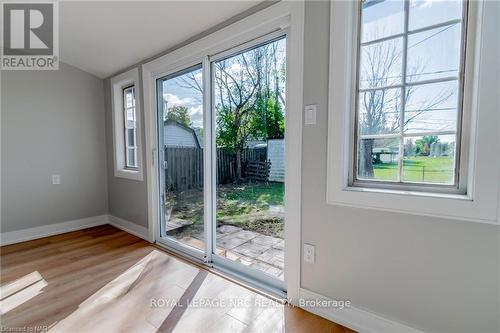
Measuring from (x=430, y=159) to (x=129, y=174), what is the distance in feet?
10.3

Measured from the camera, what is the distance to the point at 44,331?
58.6 inches

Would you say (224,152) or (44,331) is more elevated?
(224,152)

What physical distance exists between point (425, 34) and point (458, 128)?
1.69ft

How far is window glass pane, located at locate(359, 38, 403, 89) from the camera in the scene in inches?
53.8

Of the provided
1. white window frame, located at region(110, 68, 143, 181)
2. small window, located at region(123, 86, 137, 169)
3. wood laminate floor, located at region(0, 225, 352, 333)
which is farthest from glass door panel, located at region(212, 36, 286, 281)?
small window, located at region(123, 86, 137, 169)

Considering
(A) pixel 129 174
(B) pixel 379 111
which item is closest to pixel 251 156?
(B) pixel 379 111

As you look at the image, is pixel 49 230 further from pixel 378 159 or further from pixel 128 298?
pixel 378 159

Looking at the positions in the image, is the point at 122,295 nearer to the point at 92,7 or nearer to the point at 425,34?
the point at 92,7

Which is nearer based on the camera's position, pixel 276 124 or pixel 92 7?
pixel 276 124

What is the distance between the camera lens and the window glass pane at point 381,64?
53.8 inches

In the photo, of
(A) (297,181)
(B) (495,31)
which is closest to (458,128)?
(B) (495,31)

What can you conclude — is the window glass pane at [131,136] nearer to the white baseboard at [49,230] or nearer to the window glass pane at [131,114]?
the window glass pane at [131,114]

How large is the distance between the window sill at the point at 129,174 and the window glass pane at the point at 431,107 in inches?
110

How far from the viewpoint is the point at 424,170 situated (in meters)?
1.31
